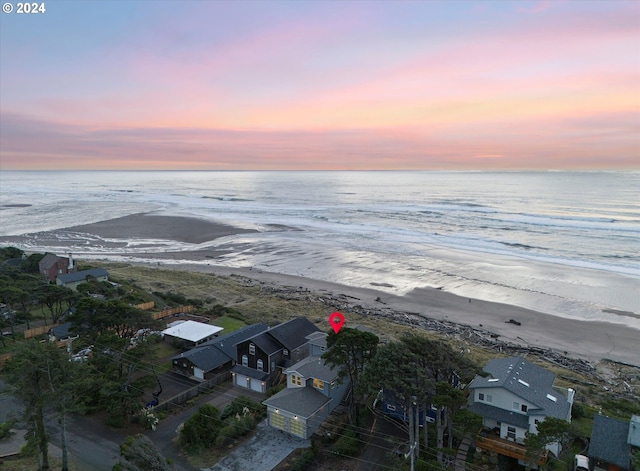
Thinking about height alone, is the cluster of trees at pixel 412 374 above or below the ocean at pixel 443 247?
above

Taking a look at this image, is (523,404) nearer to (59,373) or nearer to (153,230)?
(59,373)

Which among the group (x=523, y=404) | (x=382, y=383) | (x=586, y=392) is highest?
(x=382, y=383)

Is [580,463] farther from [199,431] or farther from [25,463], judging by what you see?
[25,463]

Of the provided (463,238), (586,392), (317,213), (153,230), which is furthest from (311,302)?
(317,213)

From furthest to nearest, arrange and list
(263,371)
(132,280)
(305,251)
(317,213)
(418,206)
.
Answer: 1. (418,206)
2. (317,213)
3. (305,251)
4. (132,280)
5. (263,371)

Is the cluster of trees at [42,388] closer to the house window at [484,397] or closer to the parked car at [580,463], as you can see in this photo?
the house window at [484,397]

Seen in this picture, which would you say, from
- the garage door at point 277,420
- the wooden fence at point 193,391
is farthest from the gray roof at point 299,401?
the wooden fence at point 193,391

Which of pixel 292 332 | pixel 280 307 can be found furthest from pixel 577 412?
pixel 280 307

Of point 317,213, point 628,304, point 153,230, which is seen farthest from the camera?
point 317,213
